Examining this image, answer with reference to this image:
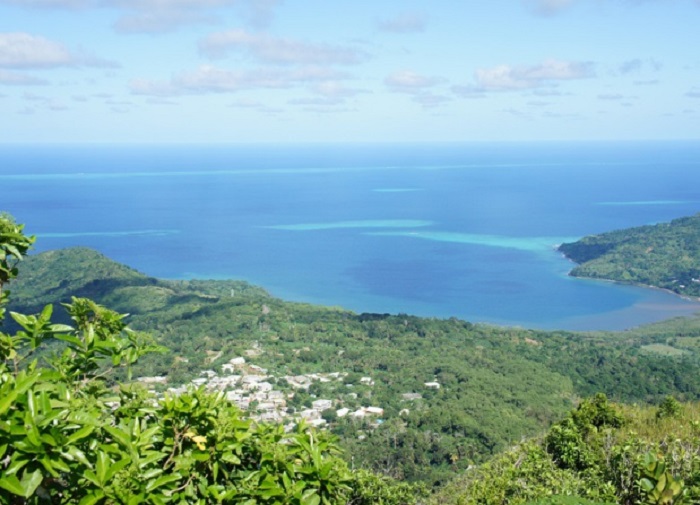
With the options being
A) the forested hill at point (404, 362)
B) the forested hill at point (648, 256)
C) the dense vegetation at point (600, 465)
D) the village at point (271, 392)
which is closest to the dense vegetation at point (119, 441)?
the dense vegetation at point (600, 465)

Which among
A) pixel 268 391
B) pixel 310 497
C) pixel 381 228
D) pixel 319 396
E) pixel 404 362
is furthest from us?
pixel 381 228

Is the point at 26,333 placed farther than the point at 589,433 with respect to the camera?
No

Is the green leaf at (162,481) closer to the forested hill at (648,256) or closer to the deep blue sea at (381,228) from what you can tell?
the deep blue sea at (381,228)

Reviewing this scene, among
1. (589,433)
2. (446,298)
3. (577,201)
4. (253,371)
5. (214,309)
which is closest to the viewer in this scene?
(589,433)

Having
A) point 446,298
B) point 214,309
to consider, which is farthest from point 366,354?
point 446,298

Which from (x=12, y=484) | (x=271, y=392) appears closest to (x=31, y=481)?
(x=12, y=484)

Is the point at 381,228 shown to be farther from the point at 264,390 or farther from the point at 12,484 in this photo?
the point at 12,484

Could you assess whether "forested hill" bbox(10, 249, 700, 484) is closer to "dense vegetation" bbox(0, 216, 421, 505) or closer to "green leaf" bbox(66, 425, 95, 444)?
"dense vegetation" bbox(0, 216, 421, 505)

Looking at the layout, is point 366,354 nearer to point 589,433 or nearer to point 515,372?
point 515,372

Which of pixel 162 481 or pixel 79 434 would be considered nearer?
pixel 79 434
